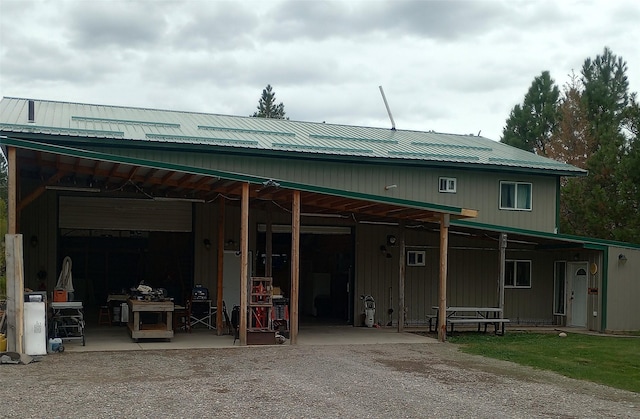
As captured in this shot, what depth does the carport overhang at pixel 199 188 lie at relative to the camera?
476 inches

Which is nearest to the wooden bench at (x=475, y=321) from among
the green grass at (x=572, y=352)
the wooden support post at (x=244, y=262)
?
the green grass at (x=572, y=352)

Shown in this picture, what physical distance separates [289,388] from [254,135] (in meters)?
9.76

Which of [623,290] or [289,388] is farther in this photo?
[623,290]

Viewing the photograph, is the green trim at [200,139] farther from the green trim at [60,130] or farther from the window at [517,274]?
the window at [517,274]

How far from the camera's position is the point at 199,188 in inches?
557

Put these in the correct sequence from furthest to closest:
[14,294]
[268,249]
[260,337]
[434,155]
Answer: [434,155]
[268,249]
[260,337]
[14,294]

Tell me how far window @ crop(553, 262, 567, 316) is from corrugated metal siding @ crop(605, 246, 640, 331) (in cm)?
176

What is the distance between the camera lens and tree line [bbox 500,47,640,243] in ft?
71.4

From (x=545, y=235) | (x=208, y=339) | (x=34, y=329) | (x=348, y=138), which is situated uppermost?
(x=348, y=138)

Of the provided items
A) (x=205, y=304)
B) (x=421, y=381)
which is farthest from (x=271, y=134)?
(x=421, y=381)

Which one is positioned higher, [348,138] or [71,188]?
[348,138]

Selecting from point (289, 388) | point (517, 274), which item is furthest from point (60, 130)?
point (517, 274)

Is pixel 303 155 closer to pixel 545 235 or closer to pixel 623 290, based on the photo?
pixel 545 235

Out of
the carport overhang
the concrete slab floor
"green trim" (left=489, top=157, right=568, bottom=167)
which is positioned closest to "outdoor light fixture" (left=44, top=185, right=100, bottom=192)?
the carport overhang
